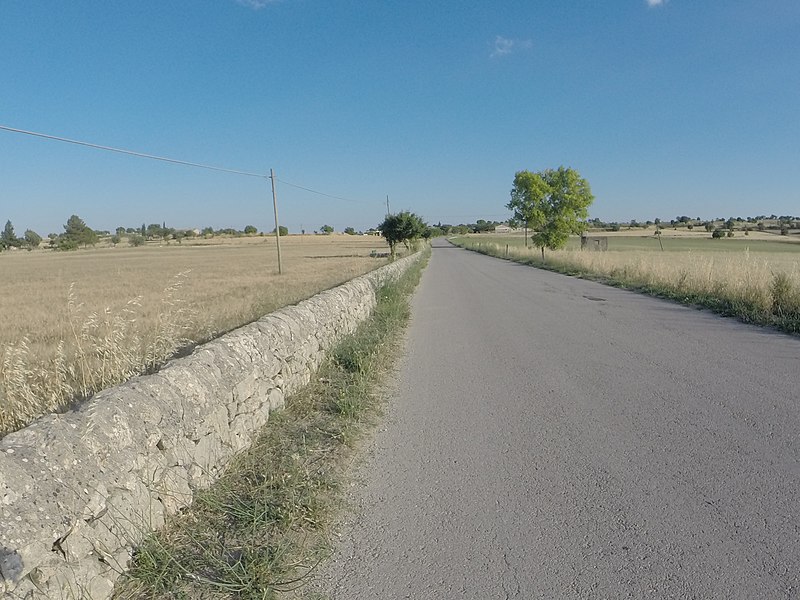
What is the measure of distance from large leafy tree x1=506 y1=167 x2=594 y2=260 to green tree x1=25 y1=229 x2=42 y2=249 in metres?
139

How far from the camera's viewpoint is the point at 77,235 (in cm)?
10769

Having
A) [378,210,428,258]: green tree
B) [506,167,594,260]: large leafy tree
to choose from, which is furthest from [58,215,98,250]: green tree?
[506,167,594,260]: large leafy tree

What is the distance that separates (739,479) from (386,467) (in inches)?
105

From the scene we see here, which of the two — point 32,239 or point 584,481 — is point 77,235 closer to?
point 32,239

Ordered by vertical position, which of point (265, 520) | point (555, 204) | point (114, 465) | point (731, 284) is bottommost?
point (265, 520)

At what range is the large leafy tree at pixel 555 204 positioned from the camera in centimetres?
3544

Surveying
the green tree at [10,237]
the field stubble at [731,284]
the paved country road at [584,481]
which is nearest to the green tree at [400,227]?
the field stubble at [731,284]

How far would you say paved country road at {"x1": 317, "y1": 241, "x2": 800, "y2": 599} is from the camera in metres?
2.41

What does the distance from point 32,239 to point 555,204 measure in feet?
484

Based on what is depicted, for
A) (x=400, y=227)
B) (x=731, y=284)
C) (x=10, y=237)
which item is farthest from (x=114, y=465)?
(x=10, y=237)

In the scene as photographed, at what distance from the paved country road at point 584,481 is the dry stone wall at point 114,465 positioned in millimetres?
1103

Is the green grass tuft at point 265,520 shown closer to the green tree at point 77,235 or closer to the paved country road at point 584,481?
the paved country road at point 584,481

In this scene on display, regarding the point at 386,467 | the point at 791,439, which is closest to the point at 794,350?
the point at 791,439

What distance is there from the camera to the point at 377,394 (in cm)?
545
